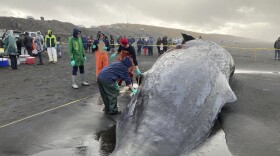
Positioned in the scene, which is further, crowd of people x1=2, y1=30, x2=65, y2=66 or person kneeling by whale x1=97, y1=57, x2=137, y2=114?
crowd of people x1=2, y1=30, x2=65, y2=66

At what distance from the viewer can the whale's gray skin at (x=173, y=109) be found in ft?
16.2

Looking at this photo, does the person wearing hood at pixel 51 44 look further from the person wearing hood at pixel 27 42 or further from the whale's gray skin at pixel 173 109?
the whale's gray skin at pixel 173 109

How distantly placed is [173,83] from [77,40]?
638 centimetres

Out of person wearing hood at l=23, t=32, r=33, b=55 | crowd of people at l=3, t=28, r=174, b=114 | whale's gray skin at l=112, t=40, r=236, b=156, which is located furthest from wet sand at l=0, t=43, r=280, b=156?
person wearing hood at l=23, t=32, r=33, b=55

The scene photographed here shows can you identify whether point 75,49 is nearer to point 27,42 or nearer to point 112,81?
point 112,81

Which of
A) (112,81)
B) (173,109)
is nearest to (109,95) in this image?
(112,81)

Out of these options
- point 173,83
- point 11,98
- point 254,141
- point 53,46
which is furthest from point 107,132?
point 53,46

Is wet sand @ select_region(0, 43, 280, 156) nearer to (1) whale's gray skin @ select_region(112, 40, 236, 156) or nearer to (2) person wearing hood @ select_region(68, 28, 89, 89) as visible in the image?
(1) whale's gray skin @ select_region(112, 40, 236, 156)

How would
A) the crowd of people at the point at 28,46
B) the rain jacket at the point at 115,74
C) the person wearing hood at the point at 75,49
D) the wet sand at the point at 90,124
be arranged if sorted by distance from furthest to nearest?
the crowd of people at the point at 28,46
the person wearing hood at the point at 75,49
the rain jacket at the point at 115,74
the wet sand at the point at 90,124

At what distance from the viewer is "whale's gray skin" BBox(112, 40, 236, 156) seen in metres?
4.93

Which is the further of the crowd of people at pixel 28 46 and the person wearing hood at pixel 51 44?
the person wearing hood at pixel 51 44

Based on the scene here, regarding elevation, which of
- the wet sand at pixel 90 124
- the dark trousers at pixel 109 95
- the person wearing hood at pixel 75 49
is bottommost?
the wet sand at pixel 90 124

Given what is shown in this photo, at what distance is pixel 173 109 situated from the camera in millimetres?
5520

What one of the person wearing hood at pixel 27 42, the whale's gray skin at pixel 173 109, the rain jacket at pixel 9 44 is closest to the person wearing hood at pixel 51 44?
the person wearing hood at pixel 27 42
